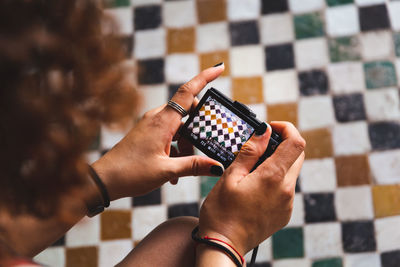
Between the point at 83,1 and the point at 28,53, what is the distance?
0.36ft

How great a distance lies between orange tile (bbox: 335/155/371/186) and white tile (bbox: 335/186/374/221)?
20 mm

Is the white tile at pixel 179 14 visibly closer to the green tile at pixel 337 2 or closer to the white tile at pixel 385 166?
the green tile at pixel 337 2

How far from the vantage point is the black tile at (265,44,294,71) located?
1176mm

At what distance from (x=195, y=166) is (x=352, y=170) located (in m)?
0.58

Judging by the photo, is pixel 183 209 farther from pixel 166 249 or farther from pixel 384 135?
pixel 384 135

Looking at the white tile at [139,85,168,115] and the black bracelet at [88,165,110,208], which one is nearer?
the black bracelet at [88,165,110,208]

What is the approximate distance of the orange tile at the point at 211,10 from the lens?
4.07 feet

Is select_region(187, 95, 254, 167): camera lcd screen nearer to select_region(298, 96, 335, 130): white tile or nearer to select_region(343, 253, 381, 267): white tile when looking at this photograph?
select_region(298, 96, 335, 130): white tile

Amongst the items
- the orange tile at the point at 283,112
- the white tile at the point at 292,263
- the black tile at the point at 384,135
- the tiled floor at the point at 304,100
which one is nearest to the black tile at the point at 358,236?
the tiled floor at the point at 304,100

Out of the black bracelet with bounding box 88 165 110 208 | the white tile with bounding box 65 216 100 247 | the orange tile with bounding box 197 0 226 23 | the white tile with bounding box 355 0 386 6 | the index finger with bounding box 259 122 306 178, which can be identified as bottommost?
the white tile with bounding box 65 216 100 247

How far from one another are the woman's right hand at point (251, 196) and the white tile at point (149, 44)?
663 millimetres

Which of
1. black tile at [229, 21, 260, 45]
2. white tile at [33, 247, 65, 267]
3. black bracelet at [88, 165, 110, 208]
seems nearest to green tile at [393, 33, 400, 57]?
black tile at [229, 21, 260, 45]

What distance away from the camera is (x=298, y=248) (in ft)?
3.52

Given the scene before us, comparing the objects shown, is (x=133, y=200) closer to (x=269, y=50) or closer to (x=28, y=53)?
(x=269, y=50)
